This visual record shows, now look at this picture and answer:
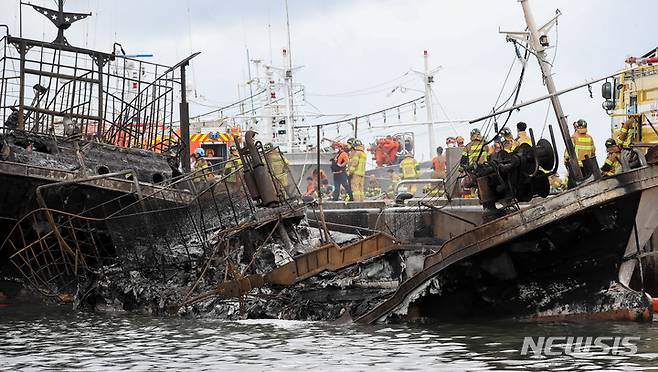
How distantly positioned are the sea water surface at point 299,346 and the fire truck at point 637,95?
20.4 ft

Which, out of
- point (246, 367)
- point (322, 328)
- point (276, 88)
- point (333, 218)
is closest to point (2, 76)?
point (333, 218)

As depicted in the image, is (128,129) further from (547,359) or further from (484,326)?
(547,359)

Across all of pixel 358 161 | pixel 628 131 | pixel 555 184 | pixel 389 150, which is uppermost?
pixel 389 150

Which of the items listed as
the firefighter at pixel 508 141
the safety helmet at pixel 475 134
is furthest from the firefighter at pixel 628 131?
the safety helmet at pixel 475 134

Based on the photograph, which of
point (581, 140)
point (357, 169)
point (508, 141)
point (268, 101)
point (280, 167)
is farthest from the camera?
point (268, 101)

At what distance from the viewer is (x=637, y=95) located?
17.2 meters

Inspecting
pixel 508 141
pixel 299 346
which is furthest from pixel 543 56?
pixel 299 346

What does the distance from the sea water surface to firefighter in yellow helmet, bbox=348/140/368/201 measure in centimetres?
866

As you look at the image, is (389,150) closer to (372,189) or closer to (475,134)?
(372,189)

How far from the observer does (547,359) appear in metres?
9.53

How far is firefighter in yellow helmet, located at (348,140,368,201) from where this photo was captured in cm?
2172

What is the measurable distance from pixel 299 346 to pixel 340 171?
460 inches

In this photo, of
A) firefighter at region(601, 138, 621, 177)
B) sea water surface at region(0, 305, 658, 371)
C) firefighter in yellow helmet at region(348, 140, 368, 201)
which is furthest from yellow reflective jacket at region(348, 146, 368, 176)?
sea water surface at region(0, 305, 658, 371)

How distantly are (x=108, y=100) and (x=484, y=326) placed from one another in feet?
35.6
